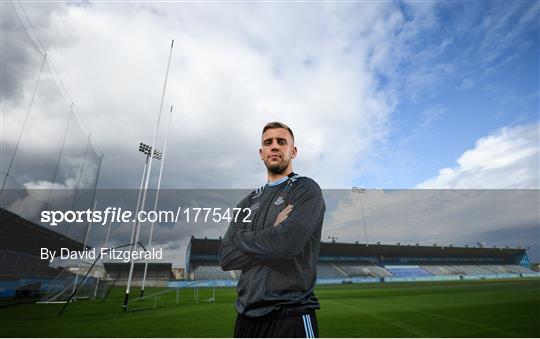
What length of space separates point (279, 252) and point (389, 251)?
6714 centimetres

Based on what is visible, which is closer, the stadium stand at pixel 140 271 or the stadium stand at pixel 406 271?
the stadium stand at pixel 140 271

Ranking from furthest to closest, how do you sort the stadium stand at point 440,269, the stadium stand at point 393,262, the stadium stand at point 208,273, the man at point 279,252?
the stadium stand at point 440,269 < the stadium stand at point 393,262 < the stadium stand at point 208,273 < the man at point 279,252

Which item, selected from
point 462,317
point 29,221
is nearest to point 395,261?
point 462,317

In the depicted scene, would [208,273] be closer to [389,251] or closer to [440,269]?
[389,251]

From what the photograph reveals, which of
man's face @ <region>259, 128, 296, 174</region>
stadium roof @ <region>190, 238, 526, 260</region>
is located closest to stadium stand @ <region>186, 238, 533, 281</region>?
stadium roof @ <region>190, 238, 526, 260</region>

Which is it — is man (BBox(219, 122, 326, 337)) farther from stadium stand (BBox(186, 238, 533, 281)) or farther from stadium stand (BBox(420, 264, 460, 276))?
stadium stand (BBox(420, 264, 460, 276))

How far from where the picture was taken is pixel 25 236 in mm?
27922

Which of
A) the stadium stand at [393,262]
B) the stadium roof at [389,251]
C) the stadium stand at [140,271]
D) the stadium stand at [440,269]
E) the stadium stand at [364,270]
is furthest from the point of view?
the stadium stand at [440,269]

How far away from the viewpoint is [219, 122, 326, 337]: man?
1.68 meters

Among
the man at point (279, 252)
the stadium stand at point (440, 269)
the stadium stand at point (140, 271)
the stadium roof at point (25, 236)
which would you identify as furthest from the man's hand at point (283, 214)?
the stadium stand at point (440, 269)

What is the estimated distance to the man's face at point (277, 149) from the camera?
2.01 m

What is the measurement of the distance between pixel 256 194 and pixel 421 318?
35.9ft

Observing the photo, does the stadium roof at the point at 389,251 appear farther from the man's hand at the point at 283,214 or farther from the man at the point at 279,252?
the man's hand at the point at 283,214

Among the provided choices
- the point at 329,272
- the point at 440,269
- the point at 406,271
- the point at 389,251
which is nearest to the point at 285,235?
the point at 329,272
